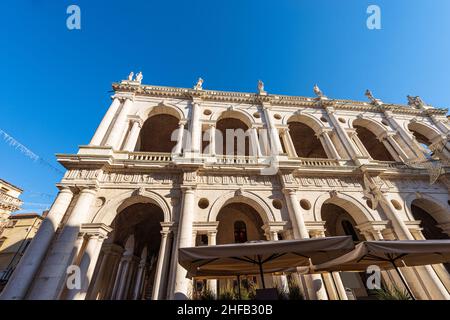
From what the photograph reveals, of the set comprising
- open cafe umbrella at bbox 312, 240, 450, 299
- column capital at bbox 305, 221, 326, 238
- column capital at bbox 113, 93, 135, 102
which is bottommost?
open cafe umbrella at bbox 312, 240, 450, 299

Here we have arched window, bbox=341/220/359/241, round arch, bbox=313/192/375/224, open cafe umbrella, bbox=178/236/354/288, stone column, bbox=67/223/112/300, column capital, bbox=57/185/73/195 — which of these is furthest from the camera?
arched window, bbox=341/220/359/241

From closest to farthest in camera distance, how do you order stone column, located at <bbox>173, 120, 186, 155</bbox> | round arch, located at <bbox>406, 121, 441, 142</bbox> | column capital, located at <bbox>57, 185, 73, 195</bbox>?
1. column capital, located at <bbox>57, 185, 73, 195</bbox>
2. stone column, located at <bbox>173, 120, 186, 155</bbox>
3. round arch, located at <bbox>406, 121, 441, 142</bbox>

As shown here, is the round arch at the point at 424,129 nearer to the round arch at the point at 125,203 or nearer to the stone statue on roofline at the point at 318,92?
the stone statue on roofline at the point at 318,92

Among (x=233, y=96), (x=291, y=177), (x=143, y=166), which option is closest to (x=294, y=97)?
(x=233, y=96)

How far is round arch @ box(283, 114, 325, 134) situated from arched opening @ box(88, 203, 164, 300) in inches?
475

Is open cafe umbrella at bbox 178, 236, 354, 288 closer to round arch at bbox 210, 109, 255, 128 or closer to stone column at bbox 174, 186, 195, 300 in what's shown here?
stone column at bbox 174, 186, 195, 300

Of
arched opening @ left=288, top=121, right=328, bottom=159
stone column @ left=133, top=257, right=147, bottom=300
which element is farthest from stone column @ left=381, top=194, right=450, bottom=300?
stone column @ left=133, top=257, right=147, bottom=300

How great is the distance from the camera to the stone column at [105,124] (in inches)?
420

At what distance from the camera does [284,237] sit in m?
9.24

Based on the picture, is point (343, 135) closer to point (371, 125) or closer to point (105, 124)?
point (371, 125)

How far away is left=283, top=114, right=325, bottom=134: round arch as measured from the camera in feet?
48.0

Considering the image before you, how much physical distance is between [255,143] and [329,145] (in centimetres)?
566

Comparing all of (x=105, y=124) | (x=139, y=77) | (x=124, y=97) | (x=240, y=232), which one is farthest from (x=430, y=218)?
(x=139, y=77)

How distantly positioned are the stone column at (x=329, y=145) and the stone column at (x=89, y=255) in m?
14.2
